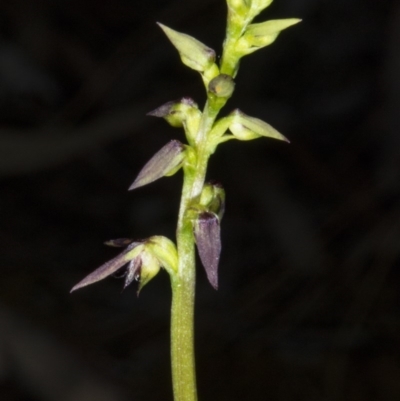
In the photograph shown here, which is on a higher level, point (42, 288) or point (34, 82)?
point (34, 82)

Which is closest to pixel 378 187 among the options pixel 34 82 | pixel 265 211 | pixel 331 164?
pixel 331 164

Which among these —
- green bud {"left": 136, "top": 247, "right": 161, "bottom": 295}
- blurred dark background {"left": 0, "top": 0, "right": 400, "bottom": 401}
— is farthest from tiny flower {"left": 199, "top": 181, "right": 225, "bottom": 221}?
blurred dark background {"left": 0, "top": 0, "right": 400, "bottom": 401}

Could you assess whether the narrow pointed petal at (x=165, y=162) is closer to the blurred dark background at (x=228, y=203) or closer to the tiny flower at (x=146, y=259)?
the tiny flower at (x=146, y=259)

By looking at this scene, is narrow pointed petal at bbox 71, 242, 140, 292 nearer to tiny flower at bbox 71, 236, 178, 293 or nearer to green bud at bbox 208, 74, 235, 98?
tiny flower at bbox 71, 236, 178, 293

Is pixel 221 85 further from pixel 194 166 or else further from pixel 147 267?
pixel 147 267

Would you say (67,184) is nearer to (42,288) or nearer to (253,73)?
(42,288)

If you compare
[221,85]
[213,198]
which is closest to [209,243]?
[213,198]
